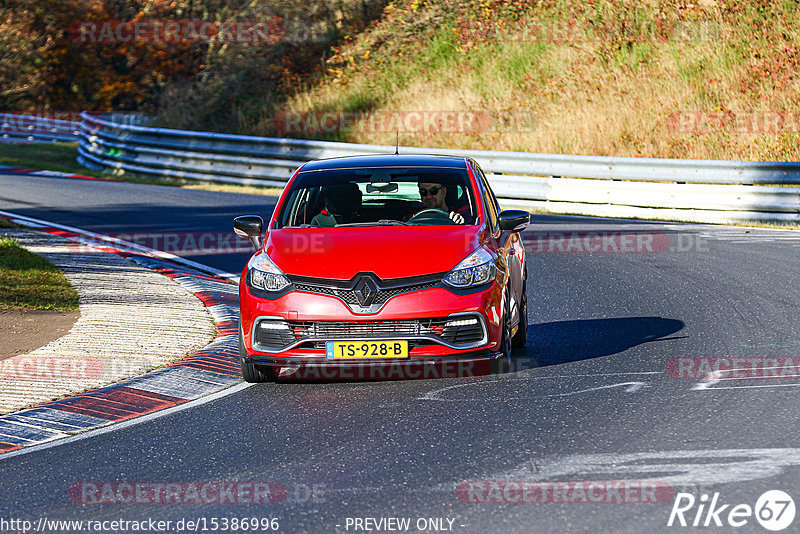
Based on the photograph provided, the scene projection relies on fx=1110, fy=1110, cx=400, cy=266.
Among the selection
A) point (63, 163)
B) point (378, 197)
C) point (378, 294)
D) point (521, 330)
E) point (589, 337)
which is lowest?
point (589, 337)

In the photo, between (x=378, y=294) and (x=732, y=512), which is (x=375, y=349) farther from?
(x=732, y=512)

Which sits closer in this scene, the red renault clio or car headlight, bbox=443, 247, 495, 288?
the red renault clio

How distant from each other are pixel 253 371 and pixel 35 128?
37.1m

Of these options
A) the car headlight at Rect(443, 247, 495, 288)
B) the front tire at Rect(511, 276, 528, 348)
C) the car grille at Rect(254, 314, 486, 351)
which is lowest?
the front tire at Rect(511, 276, 528, 348)

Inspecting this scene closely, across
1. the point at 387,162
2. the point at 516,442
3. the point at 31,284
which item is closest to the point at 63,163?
the point at 31,284

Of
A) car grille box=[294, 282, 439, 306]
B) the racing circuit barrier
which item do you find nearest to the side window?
car grille box=[294, 282, 439, 306]

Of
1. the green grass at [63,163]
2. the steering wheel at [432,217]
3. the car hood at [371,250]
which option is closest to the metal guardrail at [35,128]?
the green grass at [63,163]

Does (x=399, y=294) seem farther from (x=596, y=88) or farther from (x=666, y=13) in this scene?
(x=666, y=13)

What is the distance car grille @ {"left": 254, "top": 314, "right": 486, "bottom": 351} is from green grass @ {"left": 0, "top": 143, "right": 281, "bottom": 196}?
15.9m

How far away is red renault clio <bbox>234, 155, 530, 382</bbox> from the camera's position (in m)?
7.68

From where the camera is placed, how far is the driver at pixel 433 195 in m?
9.13

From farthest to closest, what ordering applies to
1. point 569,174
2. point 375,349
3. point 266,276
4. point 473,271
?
point 569,174 < point 266,276 < point 473,271 < point 375,349

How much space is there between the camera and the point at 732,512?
505 cm

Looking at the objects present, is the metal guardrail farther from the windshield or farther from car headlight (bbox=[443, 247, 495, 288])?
car headlight (bbox=[443, 247, 495, 288])
